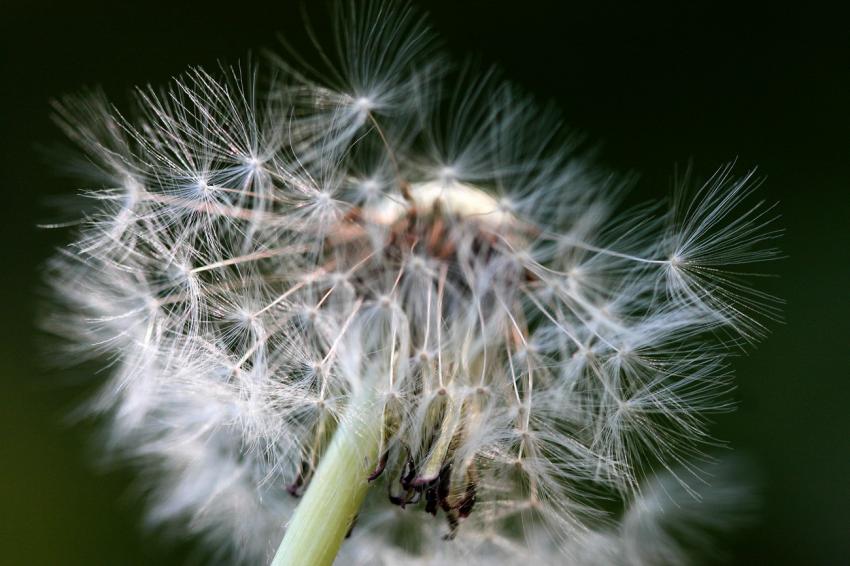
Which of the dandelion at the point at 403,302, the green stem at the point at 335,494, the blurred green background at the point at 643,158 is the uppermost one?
the blurred green background at the point at 643,158

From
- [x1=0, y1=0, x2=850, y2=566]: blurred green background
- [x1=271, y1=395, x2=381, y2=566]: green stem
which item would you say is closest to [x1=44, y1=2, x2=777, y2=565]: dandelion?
[x1=271, y1=395, x2=381, y2=566]: green stem

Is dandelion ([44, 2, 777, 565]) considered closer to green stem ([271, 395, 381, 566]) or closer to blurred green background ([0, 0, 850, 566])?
green stem ([271, 395, 381, 566])

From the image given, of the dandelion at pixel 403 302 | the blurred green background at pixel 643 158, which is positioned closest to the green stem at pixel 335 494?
the dandelion at pixel 403 302

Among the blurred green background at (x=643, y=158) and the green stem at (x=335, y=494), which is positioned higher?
the blurred green background at (x=643, y=158)

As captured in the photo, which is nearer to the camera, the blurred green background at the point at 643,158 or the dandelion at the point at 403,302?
the dandelion at the point at 403,302

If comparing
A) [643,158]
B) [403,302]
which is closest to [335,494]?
[403,302]

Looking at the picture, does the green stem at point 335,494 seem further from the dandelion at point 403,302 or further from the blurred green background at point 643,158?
the blurred green background at point 643,158

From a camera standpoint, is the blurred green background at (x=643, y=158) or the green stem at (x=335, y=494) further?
the blurred green background at (x=643, y=158)
